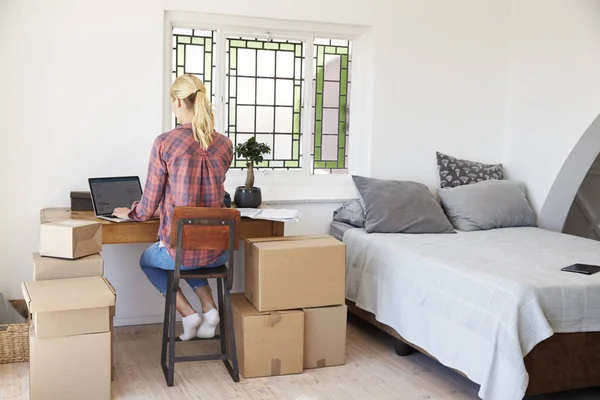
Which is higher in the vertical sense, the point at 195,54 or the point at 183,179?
the point at 195,54

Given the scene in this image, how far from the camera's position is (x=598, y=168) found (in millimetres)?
5816

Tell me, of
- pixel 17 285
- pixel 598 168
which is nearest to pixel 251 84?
pixel 17 285

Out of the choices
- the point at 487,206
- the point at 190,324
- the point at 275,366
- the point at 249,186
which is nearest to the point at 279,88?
the point at 249,186

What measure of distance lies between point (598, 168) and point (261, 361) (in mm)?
3471

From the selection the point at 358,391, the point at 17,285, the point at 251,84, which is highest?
the point at 251,84

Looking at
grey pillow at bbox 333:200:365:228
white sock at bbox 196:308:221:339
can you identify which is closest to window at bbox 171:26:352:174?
grey pillow at bbox 333:200:365:228

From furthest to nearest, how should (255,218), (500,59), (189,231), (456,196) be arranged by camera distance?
(500,59)
(456,196)
(255,218)
(189,231)

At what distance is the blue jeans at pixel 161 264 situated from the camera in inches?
145

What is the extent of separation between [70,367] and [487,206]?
2898 millimetres

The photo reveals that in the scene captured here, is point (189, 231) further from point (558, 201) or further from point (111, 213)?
point (558, 201)

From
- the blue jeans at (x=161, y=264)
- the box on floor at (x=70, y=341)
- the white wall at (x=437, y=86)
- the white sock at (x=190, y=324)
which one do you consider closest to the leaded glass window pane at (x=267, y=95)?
the white wall at (x=437, y=86)

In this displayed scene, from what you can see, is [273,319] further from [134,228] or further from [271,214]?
[134,228]

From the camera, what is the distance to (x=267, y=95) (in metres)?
4.92

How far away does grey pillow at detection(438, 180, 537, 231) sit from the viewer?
4836 millimetres
